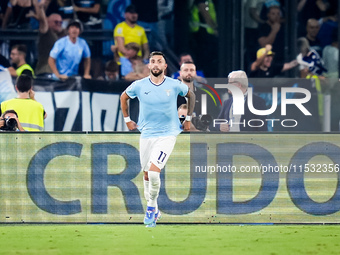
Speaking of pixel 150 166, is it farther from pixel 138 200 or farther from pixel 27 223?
pixel 27 223

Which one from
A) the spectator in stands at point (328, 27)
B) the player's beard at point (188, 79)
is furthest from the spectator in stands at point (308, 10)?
the player's beard at point (188, 79)

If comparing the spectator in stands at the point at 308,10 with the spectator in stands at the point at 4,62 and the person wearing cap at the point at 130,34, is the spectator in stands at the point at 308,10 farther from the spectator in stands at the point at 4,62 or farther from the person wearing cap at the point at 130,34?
the spectator in stands at the point at 4,62

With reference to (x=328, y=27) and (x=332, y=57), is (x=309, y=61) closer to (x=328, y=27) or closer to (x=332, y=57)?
(x=332, y=57)

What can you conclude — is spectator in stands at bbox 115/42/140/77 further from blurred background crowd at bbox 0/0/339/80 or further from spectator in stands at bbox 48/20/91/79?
spectator in stands at bbox 48/20/91/79

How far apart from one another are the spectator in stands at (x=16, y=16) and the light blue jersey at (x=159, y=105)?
566cm

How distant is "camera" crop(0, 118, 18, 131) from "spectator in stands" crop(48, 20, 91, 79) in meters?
3.34

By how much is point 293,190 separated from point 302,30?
567cm

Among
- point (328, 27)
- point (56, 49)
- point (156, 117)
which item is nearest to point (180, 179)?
point (156, 117)

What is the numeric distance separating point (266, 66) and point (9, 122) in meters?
5.49

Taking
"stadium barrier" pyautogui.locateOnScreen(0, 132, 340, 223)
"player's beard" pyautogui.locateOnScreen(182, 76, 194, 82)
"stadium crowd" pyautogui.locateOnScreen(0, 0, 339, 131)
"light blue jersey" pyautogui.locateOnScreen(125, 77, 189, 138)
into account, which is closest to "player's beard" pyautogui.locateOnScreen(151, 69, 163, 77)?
"light blue jersey" pyautogui.locateOnScreen(125, 77, 189, 138)

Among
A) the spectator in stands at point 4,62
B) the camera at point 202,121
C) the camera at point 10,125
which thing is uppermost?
the spectator in stands at point 4,62

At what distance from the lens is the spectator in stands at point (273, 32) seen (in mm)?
15031

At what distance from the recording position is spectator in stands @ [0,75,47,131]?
12.1 m

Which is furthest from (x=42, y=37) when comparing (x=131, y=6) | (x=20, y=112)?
(x=20, y=112)
